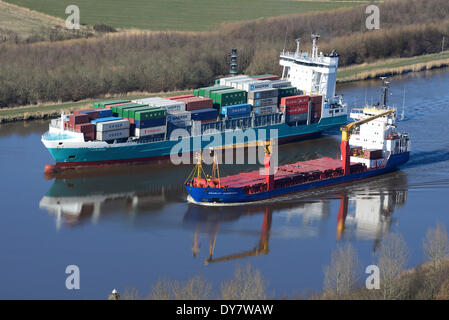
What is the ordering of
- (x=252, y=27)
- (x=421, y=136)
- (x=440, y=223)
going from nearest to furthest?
1. (x=440, y=223)
2. (x=421, y=136)
3. (x=252, y=27)

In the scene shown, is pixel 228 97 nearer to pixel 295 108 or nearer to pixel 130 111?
pixel 295 108

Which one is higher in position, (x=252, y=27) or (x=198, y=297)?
(x=252, y=27)

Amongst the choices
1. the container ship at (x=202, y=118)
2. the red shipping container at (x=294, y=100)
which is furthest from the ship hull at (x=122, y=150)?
the red shipping container at (x=294, y=100)

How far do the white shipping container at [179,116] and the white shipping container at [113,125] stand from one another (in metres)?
3.60

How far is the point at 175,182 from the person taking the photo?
2115 inches

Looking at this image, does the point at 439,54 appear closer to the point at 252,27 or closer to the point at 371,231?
the point at 252,27

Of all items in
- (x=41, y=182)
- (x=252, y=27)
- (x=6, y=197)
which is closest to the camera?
(x=6, y=197)

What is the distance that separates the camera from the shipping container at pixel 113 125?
184 ft

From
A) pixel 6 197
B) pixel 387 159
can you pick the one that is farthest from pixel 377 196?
pixel 6 197

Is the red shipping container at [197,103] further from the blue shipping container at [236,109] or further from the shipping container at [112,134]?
the shipping container at [112,134]

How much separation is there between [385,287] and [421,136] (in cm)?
3324

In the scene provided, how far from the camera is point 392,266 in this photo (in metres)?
34.2

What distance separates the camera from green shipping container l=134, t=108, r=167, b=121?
57053 millimetres

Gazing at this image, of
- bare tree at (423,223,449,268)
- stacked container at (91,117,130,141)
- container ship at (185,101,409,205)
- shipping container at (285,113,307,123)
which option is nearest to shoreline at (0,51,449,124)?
stacked container at (91,117,130,141)
